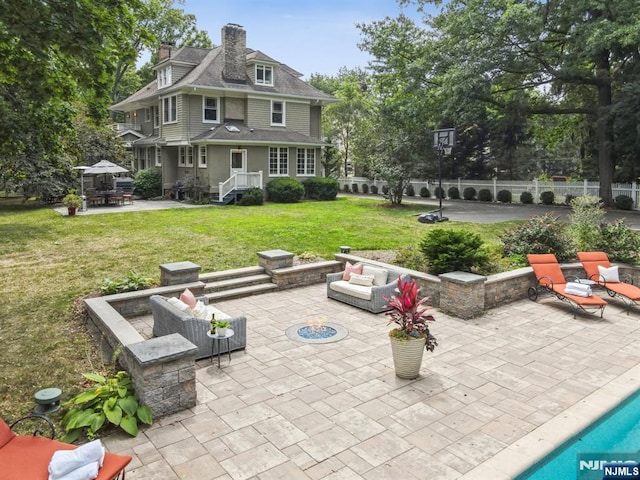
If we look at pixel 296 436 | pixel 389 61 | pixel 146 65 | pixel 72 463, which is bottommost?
pixel 296 436

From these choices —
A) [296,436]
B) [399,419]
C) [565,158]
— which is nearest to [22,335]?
[296,436]

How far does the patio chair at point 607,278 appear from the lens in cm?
893

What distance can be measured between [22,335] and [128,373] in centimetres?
283

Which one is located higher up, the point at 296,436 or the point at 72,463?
the point at 72,463

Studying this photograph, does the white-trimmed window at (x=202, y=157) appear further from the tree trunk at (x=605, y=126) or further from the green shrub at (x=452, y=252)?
the tree trunk at (x=605, y=126)

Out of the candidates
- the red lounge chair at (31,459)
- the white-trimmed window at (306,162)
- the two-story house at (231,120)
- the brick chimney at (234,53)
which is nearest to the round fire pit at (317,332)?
the red lounge chair at (31,459)

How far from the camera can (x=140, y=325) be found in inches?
309

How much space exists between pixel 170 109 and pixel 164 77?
2.53 meters

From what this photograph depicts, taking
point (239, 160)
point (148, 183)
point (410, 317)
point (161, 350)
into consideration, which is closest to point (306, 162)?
point (239, 160)

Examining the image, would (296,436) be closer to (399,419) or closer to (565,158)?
(399,419)

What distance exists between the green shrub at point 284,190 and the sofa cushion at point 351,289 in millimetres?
16866

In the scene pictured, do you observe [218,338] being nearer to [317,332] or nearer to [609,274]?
[317,332]

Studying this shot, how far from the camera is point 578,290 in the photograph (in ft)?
28.2

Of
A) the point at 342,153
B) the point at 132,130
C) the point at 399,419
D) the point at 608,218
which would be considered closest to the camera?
the point at 399,419
